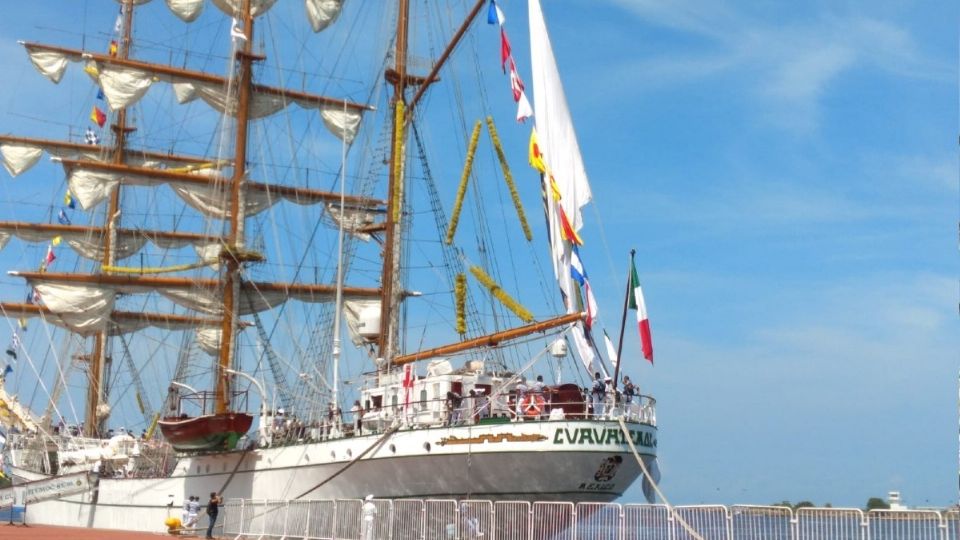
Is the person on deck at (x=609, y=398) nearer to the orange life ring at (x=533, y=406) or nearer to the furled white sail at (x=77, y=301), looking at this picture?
the orange life ring at (x=533, y=406)

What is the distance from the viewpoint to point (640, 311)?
29.1 metres

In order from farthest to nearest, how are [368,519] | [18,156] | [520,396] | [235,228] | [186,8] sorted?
[18,156], [186,8], [235,228], [520,396], [368,519]

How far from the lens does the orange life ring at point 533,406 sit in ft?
97.4

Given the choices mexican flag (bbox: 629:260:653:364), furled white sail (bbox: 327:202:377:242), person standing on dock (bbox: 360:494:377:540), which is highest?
furled white sail (bbox: 327:202:377:242)

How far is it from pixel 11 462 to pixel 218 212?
20979 mm

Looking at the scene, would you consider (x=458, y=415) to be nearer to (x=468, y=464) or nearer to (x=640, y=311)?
(x=468, y=464)

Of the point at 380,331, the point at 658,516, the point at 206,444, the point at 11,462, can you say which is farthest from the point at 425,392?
the point at 11,462

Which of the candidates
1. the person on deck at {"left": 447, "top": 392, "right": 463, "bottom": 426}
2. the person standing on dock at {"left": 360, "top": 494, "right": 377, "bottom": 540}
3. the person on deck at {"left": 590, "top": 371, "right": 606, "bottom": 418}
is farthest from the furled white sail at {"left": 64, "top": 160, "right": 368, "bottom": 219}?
the person standing on dock at {"left": 360, "top": 494, "right": 377, "bottom": 540}

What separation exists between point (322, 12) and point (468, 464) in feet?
91.3

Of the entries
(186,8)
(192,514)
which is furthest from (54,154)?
(192,514)

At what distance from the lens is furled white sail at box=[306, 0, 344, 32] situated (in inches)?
2009

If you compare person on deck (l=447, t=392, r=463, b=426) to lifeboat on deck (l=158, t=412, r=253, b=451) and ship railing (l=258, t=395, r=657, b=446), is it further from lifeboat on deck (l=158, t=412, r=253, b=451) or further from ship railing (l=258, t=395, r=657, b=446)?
lifeboat on deck (l=158, t=412, r=253, b=451)

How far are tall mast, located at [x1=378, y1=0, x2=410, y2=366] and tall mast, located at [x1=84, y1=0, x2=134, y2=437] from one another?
21939mm

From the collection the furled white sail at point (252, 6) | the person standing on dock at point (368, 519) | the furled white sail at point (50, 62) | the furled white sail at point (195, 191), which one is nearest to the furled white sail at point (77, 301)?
the furled white sail at point (195, 191)
